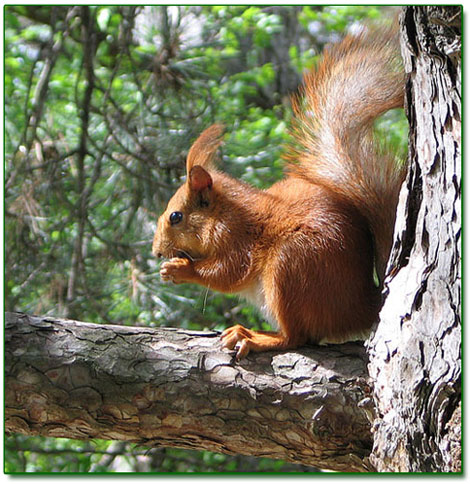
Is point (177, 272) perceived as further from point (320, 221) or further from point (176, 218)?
point (320, 221)

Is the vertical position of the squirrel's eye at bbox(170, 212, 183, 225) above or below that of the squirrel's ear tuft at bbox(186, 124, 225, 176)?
below

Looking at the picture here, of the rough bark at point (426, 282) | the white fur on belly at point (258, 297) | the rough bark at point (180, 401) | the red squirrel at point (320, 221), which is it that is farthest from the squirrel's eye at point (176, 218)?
the rough bark at point (426, 282)

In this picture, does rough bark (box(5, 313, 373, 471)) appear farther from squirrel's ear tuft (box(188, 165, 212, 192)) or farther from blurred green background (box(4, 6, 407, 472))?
blurred green background (box(4, 6, 407, 472))

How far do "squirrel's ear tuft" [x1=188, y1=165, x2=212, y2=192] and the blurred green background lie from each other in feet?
1.83

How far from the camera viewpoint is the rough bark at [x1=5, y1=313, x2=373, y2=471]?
113cm

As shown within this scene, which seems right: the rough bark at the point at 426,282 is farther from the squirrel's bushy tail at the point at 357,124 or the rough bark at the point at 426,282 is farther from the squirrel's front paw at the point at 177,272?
the squirrel's front paw at the point at 177,272

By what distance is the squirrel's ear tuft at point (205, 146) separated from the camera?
1.47m

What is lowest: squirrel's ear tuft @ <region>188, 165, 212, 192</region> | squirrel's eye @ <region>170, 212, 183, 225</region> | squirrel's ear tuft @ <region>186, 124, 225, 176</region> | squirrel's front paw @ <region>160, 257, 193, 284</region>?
squirrel's front paw @ <region>160, 257, 193, 284</region>

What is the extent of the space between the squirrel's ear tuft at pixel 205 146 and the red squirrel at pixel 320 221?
2.4 inches

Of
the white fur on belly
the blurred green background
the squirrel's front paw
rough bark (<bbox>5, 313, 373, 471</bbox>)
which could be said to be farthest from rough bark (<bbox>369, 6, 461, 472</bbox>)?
the blurred green background

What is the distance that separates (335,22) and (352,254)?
1202 mm

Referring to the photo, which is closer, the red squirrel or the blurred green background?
the red squirrel

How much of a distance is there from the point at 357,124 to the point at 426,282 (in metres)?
0.39

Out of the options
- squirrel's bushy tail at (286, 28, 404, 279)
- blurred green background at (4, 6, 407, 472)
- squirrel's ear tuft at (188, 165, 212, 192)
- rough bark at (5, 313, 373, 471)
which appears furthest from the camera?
blurred green background at (4, 6, 407, 472)
